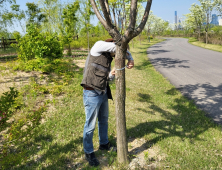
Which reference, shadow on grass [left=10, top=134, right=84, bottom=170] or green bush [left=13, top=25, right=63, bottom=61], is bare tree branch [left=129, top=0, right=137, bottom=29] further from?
green bush [left=13, top=25, right=63, bottom=61]

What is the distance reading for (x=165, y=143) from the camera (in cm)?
342

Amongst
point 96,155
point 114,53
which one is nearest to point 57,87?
point 96,155

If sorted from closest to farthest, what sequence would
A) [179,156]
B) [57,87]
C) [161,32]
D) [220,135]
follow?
[179,156]
[220,135]
[57,87]
[161,32]

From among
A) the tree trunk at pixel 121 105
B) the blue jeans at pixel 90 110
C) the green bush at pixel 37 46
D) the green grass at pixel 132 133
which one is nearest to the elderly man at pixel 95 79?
the blue jeans at pixel 90 110

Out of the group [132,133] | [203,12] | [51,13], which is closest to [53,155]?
[132,133]

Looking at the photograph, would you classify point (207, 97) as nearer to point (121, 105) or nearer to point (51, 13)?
point (121, 105)

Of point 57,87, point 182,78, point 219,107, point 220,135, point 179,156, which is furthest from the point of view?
point 182,78

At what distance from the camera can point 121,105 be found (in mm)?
2705

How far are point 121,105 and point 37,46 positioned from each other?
6.16 meters

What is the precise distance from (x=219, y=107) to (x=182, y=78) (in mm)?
3537

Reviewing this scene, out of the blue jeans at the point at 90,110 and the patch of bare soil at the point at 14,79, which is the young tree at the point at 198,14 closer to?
the patch of bare soil at the point at 14,79

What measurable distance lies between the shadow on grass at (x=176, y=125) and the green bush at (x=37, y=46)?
4.86m

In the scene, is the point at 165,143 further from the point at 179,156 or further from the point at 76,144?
the point at 76,144

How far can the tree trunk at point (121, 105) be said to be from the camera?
252 centimetres
